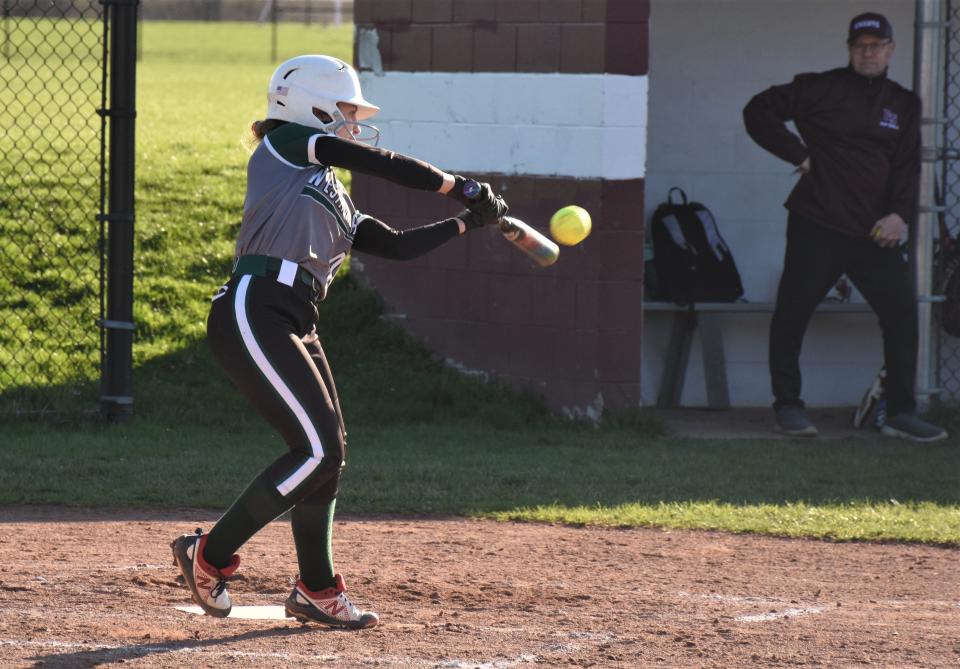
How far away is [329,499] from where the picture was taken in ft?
16.1

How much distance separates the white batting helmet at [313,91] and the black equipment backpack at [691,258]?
4.99 metres

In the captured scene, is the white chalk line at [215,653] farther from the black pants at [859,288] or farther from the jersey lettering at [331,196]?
the black pants at [859,288]

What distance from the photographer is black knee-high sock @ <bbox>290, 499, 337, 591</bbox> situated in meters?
4.88

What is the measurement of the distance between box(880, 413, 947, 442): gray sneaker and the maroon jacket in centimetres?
112

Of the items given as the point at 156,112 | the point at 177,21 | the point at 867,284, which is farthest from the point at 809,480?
the point at 177,21

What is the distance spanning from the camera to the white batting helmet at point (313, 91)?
4.81 metres

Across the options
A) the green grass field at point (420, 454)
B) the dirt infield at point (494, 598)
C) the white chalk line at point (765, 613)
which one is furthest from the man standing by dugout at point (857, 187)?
the white chalk line at point (765, 613)

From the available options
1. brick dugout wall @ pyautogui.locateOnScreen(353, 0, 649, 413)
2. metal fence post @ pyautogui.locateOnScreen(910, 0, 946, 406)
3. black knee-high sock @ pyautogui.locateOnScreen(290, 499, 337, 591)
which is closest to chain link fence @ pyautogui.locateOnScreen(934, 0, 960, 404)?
metal fence post @ pyautogui.locateOnScreen(910, 0, 946, 406)

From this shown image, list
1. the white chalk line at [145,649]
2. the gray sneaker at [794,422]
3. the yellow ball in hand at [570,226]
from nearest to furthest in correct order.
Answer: the white chalk line at [145,649] < the yellow ball in hand at [570,226] < the gray sneaker at [794,422]

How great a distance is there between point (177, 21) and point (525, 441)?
1702 inches

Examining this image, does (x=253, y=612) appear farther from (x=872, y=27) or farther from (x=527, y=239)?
(x=872, y=27)

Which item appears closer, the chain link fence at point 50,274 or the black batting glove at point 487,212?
the black batting glove at point 487,212

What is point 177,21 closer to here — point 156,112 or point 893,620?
A: point 156,112

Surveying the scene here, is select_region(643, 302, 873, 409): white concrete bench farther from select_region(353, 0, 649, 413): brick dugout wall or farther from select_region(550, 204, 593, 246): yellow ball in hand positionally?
select_region(550, 204, 593, 246): yellow ball in hand
